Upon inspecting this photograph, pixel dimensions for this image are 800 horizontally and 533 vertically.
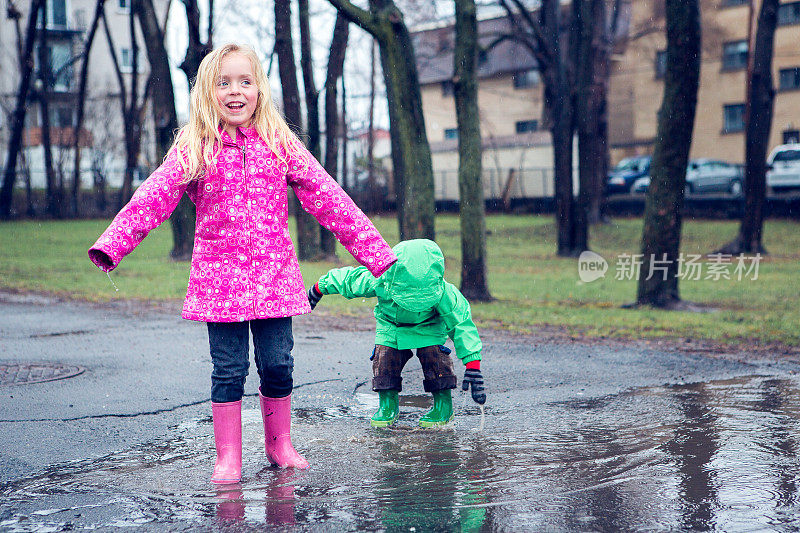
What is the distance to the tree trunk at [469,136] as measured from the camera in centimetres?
1169

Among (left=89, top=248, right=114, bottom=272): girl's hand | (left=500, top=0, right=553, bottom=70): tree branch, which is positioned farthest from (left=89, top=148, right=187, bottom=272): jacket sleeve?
(left=500, top=0, right=553, bottom=70): tree branch

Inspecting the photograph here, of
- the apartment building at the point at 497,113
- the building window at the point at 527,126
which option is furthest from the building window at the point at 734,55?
the building window at the point at 527,126

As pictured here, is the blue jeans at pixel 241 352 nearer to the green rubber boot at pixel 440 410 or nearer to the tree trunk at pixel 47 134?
the green rubber boot at pixel 440 410

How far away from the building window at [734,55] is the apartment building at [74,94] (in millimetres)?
25009

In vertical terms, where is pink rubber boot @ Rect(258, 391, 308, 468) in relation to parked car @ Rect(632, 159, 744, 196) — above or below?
below

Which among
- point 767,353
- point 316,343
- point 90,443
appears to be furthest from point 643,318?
point 90,443

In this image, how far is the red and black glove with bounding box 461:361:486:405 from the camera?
458 centimetres

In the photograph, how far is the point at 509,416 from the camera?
5191 millimetres

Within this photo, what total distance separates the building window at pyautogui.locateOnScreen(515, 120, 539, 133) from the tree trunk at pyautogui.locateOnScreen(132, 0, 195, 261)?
104 feet

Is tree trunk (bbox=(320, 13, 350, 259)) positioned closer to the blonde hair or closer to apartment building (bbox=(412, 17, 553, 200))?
the blonde hair

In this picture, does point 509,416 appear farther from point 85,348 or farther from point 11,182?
point 11,182

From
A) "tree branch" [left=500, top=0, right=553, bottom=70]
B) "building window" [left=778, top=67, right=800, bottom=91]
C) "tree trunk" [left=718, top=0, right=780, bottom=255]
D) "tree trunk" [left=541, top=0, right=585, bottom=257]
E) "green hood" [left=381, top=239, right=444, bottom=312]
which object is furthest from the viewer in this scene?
"building window" [left=778, top=67, right=800, bottom=91]

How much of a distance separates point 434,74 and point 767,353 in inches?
1732

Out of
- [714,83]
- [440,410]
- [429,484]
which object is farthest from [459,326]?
[714,83]
